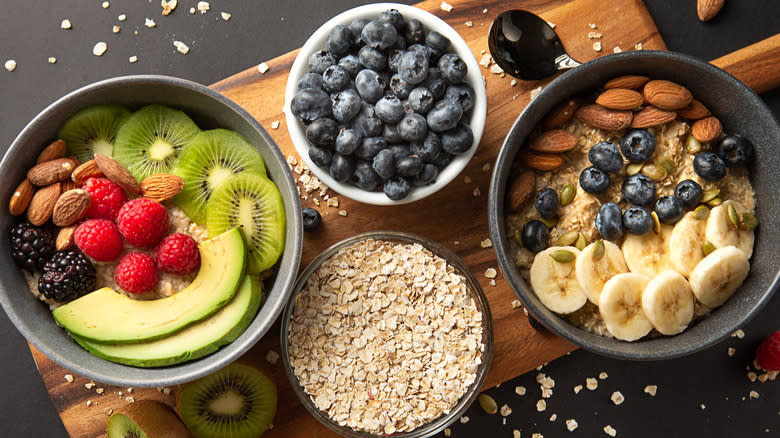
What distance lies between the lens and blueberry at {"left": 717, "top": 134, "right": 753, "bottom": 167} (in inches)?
52.7

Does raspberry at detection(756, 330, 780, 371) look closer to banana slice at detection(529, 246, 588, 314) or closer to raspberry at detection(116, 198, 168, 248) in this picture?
banana slice at detection(529, 246, 588, 314)

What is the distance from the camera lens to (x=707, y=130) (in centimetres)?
135

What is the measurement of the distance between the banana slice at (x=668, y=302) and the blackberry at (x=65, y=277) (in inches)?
48.9

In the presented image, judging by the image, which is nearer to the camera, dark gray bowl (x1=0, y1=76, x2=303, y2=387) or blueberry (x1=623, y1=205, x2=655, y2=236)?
dark gray bowl (x1=0, y1=76, x2=303, y2=387)

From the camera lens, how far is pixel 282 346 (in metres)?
1.45

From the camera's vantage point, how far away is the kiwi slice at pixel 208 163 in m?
1.34

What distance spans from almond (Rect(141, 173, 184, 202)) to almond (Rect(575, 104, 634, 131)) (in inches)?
37.5

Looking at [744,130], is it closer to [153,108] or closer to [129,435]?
[153,108]

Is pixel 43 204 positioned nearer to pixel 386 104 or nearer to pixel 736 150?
pixel 386 104

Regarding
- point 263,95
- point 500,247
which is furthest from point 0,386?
point 500,247

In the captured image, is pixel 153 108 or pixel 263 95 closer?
pixel 153 108

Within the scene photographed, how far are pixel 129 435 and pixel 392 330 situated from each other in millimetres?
702

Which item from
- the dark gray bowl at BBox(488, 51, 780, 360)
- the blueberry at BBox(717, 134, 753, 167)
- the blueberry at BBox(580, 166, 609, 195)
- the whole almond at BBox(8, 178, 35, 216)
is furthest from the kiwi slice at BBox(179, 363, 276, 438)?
the blueberry at BBox(717, 134, 753, 167)

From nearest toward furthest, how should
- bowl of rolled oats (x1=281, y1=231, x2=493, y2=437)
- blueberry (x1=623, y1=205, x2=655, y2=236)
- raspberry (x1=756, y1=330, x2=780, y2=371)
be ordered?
1. blueberry (x1=623, y1=205, x2=655, y2=236)
2. bowl of rolled oats (x1=281, y1=231, x2=493, y2=437)
3. raspberry (x1=756, y1=330, x2=780, y2=371)
